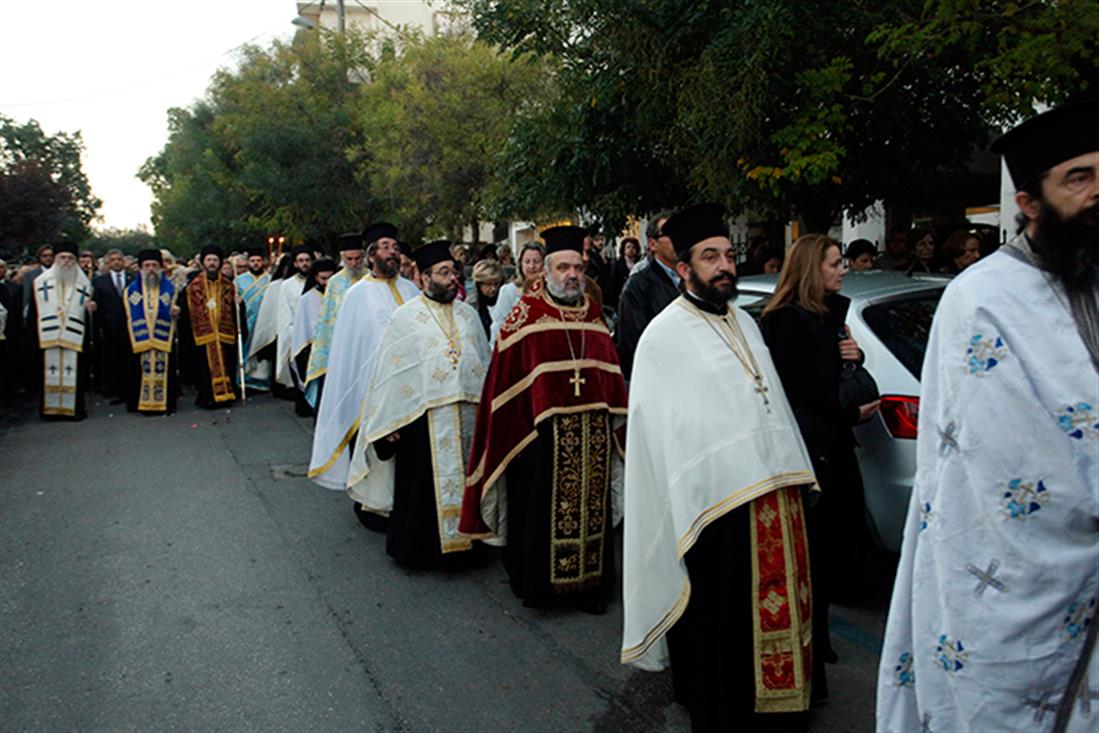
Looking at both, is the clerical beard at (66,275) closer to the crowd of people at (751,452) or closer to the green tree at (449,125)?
the crowd of people at (751,452)

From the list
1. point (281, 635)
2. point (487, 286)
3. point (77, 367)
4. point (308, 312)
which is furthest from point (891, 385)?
point (77, 367)

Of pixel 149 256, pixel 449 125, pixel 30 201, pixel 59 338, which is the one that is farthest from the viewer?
pixel 449 125

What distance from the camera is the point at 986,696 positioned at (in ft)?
7.53

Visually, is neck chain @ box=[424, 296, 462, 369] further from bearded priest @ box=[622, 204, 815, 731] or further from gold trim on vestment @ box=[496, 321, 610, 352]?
bearded priest @ box=[622, 204, 815, 731]

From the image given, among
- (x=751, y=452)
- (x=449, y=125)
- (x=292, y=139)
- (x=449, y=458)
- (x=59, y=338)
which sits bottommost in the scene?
(x=449, y=458)

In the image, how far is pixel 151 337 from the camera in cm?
1362

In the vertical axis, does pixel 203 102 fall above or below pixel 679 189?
above

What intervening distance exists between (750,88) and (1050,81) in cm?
217

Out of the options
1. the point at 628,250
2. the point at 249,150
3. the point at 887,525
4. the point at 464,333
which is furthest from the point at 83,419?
the point at 249,150

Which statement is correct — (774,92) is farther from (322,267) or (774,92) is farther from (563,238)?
(322,267)

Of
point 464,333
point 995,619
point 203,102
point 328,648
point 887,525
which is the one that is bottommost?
point 328,648

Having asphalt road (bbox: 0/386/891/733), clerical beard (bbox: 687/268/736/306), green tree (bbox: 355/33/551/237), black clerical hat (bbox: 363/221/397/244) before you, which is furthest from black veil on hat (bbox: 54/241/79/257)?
Result: clerical beard (bbox: 687/268/736/306)

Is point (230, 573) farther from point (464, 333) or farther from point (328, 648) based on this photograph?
point (464, 333)

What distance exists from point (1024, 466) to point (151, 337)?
42.7 ft
